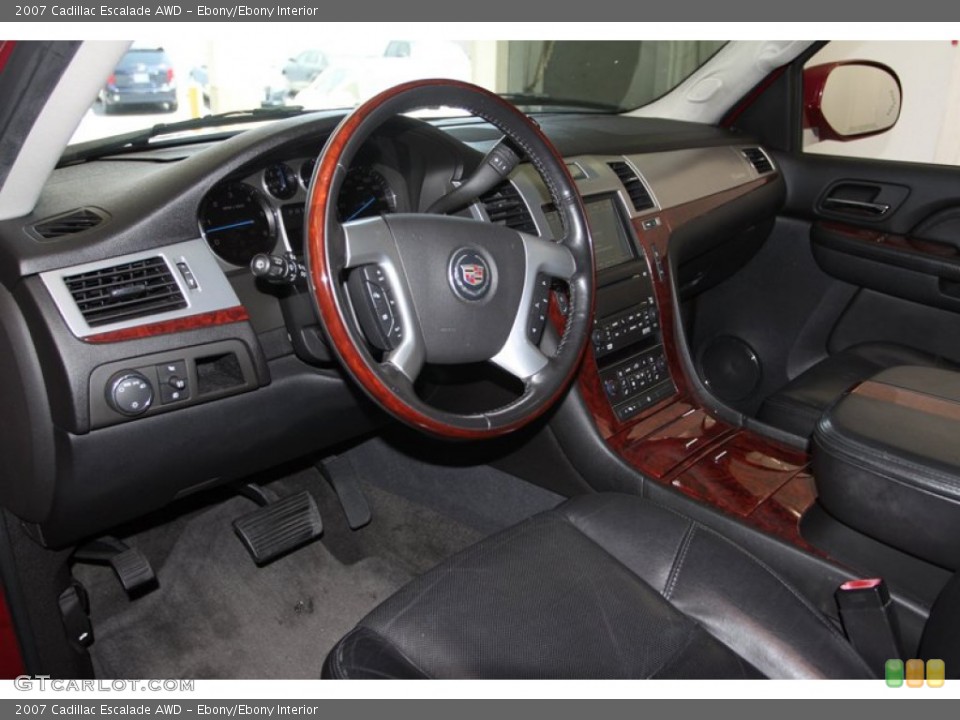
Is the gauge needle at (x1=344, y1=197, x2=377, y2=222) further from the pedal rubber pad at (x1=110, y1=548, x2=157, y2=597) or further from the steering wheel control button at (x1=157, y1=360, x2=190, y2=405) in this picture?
the pedal rubber pad at (x1=110, y1=548, x2=157, y2=597)

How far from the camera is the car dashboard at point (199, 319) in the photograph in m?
1.28

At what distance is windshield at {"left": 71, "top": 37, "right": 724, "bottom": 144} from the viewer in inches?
69.3

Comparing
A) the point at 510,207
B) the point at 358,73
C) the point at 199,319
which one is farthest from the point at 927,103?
the point at 199,319

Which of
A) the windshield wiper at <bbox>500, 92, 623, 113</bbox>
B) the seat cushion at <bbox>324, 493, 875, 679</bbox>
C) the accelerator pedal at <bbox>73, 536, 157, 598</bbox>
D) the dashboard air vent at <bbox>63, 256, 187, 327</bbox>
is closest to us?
the seat cushion at <bbox>324, 493, 875, 679</bbox>

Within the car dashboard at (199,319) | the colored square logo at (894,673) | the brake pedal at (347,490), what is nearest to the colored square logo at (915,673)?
the colored square logo at (894,673)

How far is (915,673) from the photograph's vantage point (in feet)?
3.72

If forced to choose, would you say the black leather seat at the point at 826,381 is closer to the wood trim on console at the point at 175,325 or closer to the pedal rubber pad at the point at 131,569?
the wood trim on console at the point at 175,325

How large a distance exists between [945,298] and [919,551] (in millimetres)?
1281

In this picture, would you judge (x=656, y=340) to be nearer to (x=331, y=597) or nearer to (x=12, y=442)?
(x=331, y=597)

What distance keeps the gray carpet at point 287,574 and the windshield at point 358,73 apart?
96 cm

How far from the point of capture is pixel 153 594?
6.61 ft

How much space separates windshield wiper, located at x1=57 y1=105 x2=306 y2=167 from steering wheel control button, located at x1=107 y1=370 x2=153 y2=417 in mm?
499

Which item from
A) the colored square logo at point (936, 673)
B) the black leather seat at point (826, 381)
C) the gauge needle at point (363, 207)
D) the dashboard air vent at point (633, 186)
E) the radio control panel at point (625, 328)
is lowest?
the black leather seat at point (826, 381)

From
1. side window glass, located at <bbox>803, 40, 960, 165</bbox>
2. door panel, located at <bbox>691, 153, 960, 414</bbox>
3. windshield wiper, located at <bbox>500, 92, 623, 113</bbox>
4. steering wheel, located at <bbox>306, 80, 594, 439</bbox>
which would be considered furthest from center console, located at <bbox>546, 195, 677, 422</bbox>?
side window glass, located at <bbox>803, 40, 960, 165</bbox>
